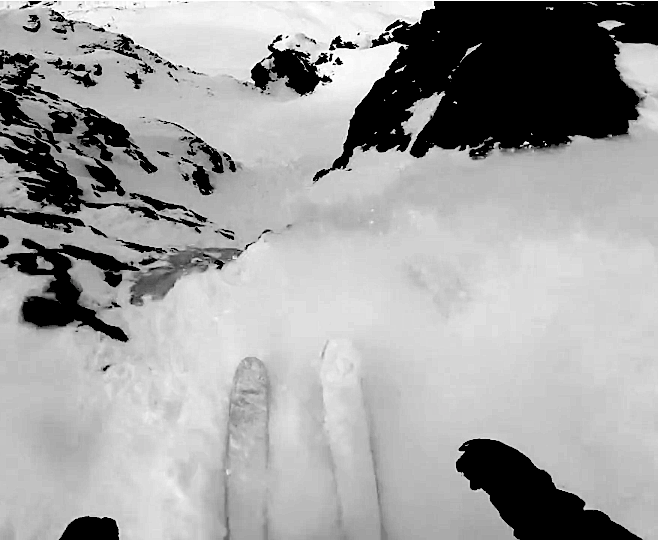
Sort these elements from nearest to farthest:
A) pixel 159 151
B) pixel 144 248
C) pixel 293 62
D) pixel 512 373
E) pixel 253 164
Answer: pixel 512 373
pixel 144 248
pixel 159 151
pixel 253 164
pixel 293 62

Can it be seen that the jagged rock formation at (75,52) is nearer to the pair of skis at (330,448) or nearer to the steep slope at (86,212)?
the steep slope at (86,212)

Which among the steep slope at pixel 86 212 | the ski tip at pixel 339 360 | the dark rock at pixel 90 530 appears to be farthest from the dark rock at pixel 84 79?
the dark rock at pixel 90 530

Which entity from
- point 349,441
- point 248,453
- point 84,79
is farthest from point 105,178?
point 84,79

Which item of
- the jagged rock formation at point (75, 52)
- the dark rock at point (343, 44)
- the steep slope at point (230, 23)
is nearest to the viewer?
the jagged rock formation at point (75, 52)

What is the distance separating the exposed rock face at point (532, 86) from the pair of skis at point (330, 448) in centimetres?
541

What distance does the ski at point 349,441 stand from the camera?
4578mm

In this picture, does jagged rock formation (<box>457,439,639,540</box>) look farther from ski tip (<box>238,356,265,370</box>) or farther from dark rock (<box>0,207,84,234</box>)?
dark rock (<box>0,207,84,234</box>)

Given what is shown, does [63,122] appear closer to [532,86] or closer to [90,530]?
[532,86]

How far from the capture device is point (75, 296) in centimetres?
704

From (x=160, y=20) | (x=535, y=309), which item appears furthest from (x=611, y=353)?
(x=160, y=20)

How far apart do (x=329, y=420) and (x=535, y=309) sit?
3044 mm

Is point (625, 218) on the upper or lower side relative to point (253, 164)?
upper

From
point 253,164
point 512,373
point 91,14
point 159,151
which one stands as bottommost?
point 91,14

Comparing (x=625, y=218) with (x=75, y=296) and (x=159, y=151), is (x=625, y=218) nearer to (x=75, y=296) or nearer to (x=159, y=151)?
(x=75, y=296)
